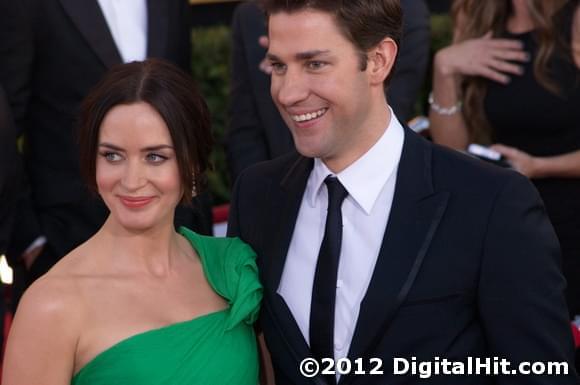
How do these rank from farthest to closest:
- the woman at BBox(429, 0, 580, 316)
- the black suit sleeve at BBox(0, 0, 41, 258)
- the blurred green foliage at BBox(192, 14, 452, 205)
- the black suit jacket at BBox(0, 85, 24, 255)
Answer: the blurred green foliage at BBox(192, 14, 452, 205)
the black suit sleeve at BBox(0, 0, 41, 258)
the woman at BBox(429, 0, 580, 316)
the black suit jacket at BBox(0, 85, 24, 255)

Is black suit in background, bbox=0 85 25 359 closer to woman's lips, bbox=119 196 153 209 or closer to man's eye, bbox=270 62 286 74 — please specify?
woman's lips, bbox=119 196 153 209

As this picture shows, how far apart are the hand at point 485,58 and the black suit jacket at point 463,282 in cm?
141

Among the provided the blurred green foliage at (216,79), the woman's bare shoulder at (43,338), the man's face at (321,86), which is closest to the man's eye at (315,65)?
the man's face at (321,86)

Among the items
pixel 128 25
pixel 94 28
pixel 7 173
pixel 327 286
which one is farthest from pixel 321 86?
pixel 128 25

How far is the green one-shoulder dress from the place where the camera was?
9.78 feet

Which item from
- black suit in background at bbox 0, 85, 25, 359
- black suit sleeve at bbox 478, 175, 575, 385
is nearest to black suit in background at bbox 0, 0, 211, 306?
black suit in background at bbox 0, 85, 25, 359

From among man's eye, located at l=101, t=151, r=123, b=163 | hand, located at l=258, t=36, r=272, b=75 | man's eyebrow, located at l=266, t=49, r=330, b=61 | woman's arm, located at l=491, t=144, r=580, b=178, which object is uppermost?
man's eyebrow, located at l=266, t=49, r=330, b=61

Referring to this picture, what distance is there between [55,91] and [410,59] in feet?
4.82

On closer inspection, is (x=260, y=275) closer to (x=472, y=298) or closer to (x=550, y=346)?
(x=472, y=298)

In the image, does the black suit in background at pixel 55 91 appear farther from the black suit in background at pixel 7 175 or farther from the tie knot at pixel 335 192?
the tie knot at pixel 335 192

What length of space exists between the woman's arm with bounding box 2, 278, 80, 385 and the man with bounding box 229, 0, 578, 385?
0.58 meters

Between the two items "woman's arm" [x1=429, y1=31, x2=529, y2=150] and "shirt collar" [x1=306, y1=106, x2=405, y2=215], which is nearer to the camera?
"shirt collar" [x1=306, y1=106, x2=405, y2=215]

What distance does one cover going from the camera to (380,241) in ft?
10.1

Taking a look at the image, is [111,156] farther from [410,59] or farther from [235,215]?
[410,59]
